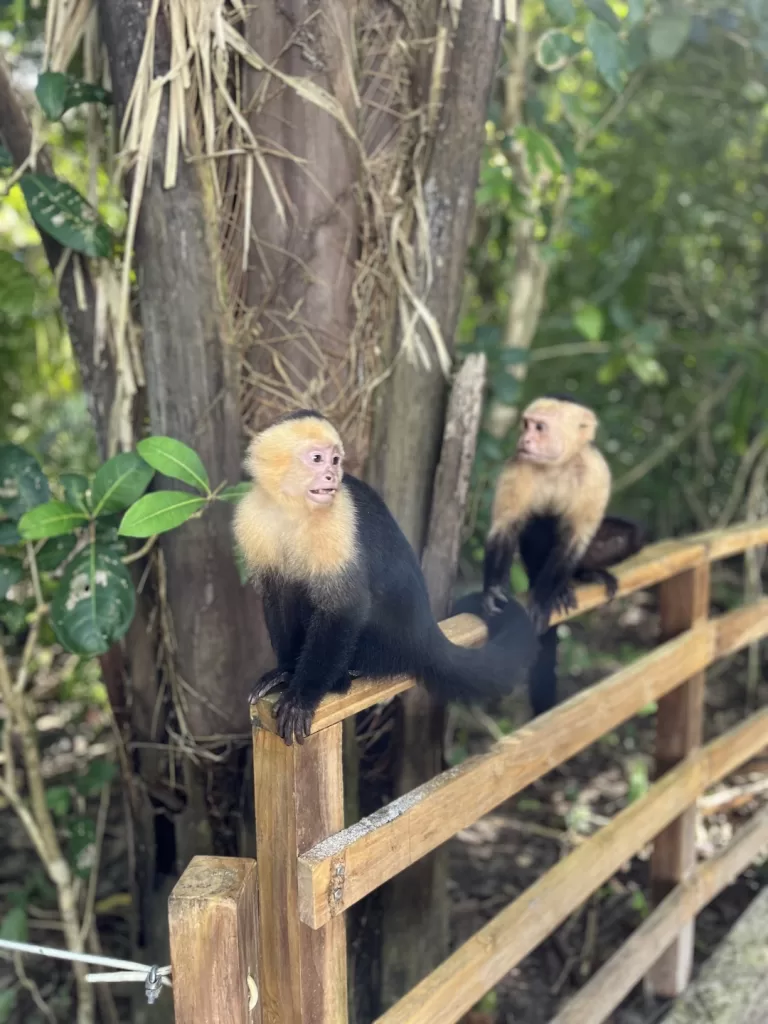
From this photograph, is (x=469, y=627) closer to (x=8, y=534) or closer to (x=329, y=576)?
(x=329, y=576)

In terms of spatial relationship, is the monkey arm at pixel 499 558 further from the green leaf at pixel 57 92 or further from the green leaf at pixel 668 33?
the green leaf at pixel 668 33

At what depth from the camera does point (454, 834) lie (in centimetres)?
152

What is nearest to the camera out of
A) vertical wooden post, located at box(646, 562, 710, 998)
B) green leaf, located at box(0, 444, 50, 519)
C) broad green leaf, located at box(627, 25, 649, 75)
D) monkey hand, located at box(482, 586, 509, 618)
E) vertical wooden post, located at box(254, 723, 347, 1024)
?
vertical wooden post, located at box(254, 723, 347, 1024)

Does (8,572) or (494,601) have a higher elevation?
(8,572)

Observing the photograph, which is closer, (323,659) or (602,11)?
(323,659)

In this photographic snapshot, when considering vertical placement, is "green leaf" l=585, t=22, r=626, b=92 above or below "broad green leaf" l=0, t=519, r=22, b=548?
above

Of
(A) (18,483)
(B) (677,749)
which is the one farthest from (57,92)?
(B) (677,749)

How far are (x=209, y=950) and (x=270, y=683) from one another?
43cm

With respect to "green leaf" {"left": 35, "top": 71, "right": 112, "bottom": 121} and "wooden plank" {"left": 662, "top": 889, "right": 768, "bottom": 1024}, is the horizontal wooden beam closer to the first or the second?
"wooden plank" {"left": 662, "top": 889, "right": 768, "bottom": 1024}

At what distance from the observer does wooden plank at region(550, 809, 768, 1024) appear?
6.86ft

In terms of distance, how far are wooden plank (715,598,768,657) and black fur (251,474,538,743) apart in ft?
3.84

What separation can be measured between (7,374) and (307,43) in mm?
2349

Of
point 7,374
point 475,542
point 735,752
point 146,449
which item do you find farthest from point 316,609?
point 7,374

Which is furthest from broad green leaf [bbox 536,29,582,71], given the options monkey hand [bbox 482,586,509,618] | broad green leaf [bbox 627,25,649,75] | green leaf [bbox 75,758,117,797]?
green leaf [bbox 75,758,117,797]
